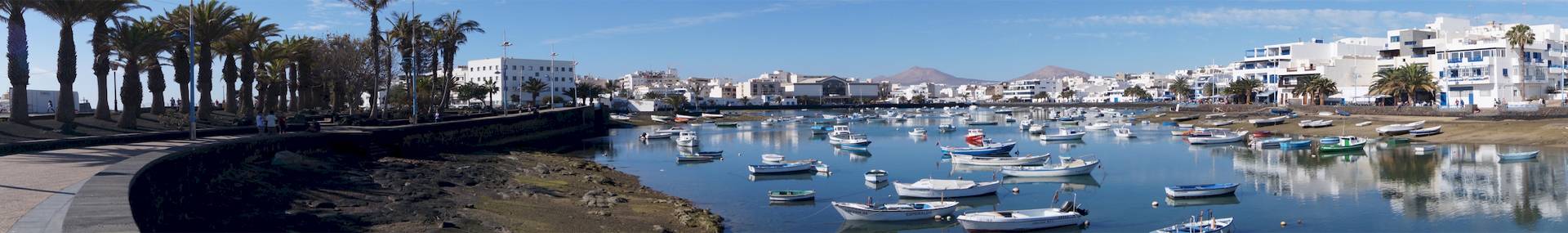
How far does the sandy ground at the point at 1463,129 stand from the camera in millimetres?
55594

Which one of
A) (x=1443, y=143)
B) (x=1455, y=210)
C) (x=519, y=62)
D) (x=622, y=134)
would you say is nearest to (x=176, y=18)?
(x=622, y=134)

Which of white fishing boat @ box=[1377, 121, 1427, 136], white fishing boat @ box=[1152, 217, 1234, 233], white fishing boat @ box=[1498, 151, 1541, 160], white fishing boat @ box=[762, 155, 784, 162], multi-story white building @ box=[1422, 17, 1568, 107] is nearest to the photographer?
white fishing boat @ box=[1152, 217, 1234, 233]

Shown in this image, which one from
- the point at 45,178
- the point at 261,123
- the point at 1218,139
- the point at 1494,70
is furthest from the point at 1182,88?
the point at 45,178

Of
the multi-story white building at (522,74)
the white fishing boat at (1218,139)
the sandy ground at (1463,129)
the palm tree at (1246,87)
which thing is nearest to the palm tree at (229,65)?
the white fishing boat at (1218,139)

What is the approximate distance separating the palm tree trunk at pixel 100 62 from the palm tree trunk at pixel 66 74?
1.57m

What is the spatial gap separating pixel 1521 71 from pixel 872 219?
308 ft

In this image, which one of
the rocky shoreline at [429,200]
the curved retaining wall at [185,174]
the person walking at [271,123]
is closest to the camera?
the curved retaining wall at [185,174]

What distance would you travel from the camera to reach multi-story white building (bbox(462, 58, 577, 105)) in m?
142

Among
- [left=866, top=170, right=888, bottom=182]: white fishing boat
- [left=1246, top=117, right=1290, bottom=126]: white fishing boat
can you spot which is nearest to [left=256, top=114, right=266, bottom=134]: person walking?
[left=866, top=170, right=888, bottom=182]: white fishing boat

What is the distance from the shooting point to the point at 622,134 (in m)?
83.6

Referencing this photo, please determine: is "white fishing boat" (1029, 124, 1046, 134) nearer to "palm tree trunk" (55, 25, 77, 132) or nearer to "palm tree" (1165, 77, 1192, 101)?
"palm tree trunk" (55, 25, 77, 132)

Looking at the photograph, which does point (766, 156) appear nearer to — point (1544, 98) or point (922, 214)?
point (922, 214)

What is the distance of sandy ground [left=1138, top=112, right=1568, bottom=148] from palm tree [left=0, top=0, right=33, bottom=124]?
66.1 metres

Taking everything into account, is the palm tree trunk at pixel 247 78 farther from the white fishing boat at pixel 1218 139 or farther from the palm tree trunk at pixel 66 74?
the white fishing boat at pixel 1218 139
